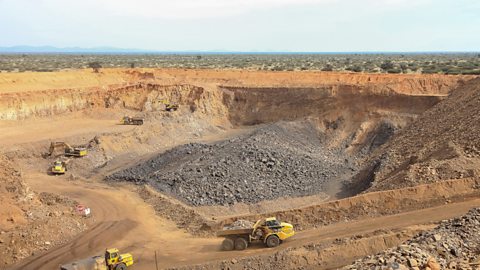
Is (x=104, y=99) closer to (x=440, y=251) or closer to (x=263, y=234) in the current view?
(x=263, y=234)

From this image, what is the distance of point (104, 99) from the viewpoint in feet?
179

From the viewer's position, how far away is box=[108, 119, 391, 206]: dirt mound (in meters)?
28.8

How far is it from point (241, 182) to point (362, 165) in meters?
11.4

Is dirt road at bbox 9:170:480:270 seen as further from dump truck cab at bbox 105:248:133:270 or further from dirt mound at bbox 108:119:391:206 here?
dirt mound at bbox 108:119:391:206

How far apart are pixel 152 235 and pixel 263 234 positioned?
6682 millimetres

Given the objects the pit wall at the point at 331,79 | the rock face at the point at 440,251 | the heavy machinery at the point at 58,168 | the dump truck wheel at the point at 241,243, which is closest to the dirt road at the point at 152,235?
the dump truck wheel at the point at 241,243

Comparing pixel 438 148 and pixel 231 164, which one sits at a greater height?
pixel 438 148

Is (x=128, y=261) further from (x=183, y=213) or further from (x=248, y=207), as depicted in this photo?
(x=248, y=207)

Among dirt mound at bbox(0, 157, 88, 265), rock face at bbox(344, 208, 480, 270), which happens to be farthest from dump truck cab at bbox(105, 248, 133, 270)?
rock face at bbox(344, 208, 480, 270)

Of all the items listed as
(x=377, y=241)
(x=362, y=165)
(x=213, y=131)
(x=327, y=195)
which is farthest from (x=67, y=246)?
(x=213, y=131)

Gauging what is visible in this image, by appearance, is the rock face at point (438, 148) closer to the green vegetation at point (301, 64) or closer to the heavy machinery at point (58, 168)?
the heavy machinery at point (58, 168)

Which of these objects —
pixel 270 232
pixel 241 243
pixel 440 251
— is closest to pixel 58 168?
pixel 241 243

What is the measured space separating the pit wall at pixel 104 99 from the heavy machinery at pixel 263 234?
111ft

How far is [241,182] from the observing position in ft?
97.0
